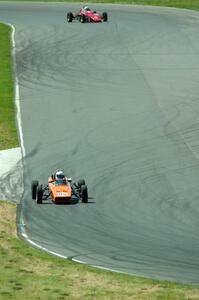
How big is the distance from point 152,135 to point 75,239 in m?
14.9

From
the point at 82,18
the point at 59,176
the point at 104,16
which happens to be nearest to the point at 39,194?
the point at 59,176

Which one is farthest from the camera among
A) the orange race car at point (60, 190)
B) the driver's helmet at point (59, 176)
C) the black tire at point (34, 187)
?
the driver's helmet at point (59, 176)

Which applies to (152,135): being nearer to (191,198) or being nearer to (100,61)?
(191,198)

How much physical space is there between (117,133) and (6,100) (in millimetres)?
8863

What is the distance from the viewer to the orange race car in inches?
1385

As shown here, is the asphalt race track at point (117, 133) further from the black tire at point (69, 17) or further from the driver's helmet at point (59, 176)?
the driver's helmet at point (59, 176)

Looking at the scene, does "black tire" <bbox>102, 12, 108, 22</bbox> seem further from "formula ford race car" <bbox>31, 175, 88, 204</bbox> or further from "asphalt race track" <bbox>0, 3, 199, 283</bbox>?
"formula ford race car" <bbox>31, 175, 88, 204</bbox>

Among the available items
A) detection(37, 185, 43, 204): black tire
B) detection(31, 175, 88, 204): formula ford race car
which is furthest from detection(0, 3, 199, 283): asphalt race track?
detection(31, 175, 88, 204): formula ford race car

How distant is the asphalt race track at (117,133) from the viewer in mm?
30453

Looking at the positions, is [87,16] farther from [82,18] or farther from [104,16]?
[104,16]

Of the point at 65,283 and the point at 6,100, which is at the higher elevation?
the point at 65,283

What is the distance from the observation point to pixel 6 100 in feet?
170

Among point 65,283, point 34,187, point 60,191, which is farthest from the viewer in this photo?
point 34,187

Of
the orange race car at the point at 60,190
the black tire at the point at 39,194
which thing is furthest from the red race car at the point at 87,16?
the black tire at the point at 39,194
